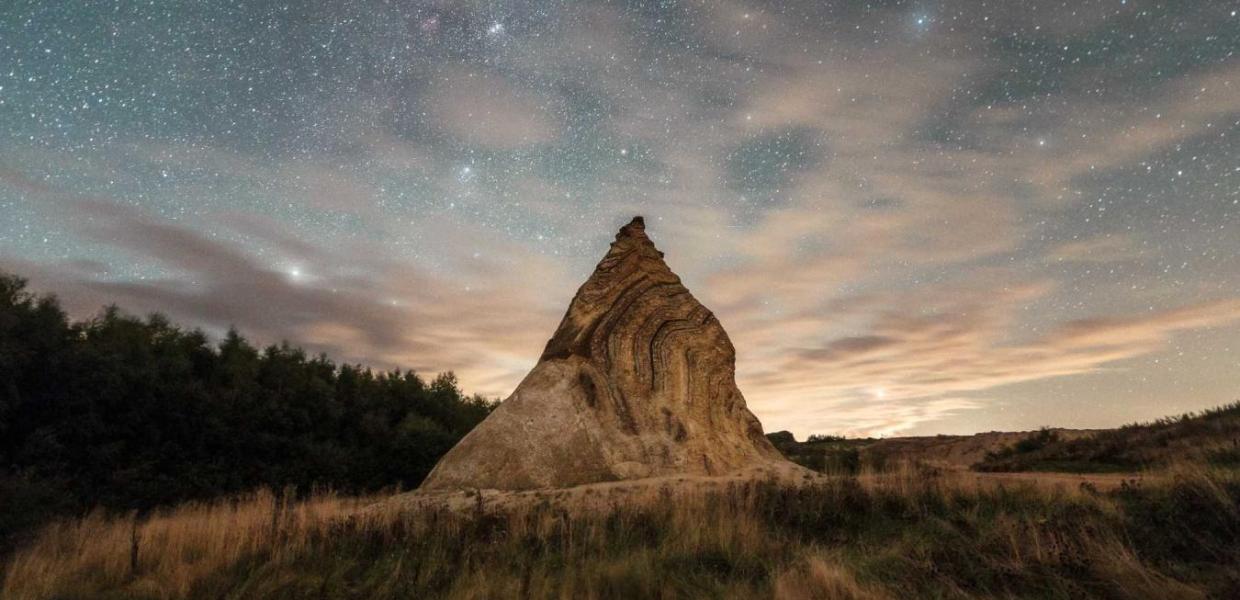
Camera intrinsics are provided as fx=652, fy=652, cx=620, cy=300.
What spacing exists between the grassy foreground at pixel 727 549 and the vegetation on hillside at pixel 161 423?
596 centimetres

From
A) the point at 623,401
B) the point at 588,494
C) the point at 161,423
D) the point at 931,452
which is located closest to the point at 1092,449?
the point at 931,452

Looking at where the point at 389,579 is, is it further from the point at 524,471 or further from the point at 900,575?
the point at 524,471

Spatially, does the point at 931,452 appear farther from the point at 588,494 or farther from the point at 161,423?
the point at 161,423

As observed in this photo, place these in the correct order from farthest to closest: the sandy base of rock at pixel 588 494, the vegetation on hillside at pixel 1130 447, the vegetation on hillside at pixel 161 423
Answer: the vegetation on hillside at pixel 161 423 → the vegetation on hillside at pixel 1130 447 → the sandy base of rock at pixel 588 494

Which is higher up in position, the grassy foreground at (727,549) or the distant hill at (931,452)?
the distant hill at (931,452)

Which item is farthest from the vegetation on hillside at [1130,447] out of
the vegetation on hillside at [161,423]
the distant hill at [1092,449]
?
the vegetation on hillside at [161,423]

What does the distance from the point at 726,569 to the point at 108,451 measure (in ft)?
74.8

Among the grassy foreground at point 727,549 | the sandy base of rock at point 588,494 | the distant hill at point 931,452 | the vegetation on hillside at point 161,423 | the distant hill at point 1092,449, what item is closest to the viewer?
the grassy foreground at point 727,549

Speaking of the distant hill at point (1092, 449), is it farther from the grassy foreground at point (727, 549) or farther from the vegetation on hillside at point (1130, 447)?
the grassy foreground at point (727, 549)

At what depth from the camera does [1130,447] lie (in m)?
22.7

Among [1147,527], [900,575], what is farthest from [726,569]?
[1147,527]

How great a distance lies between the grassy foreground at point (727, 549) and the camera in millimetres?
6930

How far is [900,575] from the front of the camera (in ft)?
23.8

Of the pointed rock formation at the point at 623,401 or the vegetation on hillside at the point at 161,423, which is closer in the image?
the pointed rock formation at the point at 623,401
